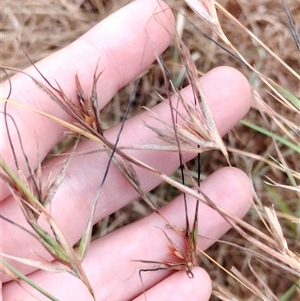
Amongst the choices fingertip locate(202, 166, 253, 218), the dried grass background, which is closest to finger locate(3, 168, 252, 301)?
fingertip locate(202, 166, 253, 218)

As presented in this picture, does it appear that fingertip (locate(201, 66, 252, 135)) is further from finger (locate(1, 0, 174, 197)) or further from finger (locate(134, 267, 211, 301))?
finger (locate(134, 267, 211, 301))

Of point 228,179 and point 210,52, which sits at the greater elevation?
point 210,52

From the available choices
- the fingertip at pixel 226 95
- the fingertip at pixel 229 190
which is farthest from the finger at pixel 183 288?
the fingertip at pixel 226 95

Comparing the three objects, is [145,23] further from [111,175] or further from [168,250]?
[168,250]

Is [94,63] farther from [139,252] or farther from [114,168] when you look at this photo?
[139,252]

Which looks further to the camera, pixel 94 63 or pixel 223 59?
pixel 223 59

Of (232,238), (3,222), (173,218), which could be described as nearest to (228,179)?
(173,218)

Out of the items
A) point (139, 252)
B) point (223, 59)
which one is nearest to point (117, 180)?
A: point (139, 252)

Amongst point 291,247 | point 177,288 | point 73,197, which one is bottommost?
point 291,247
